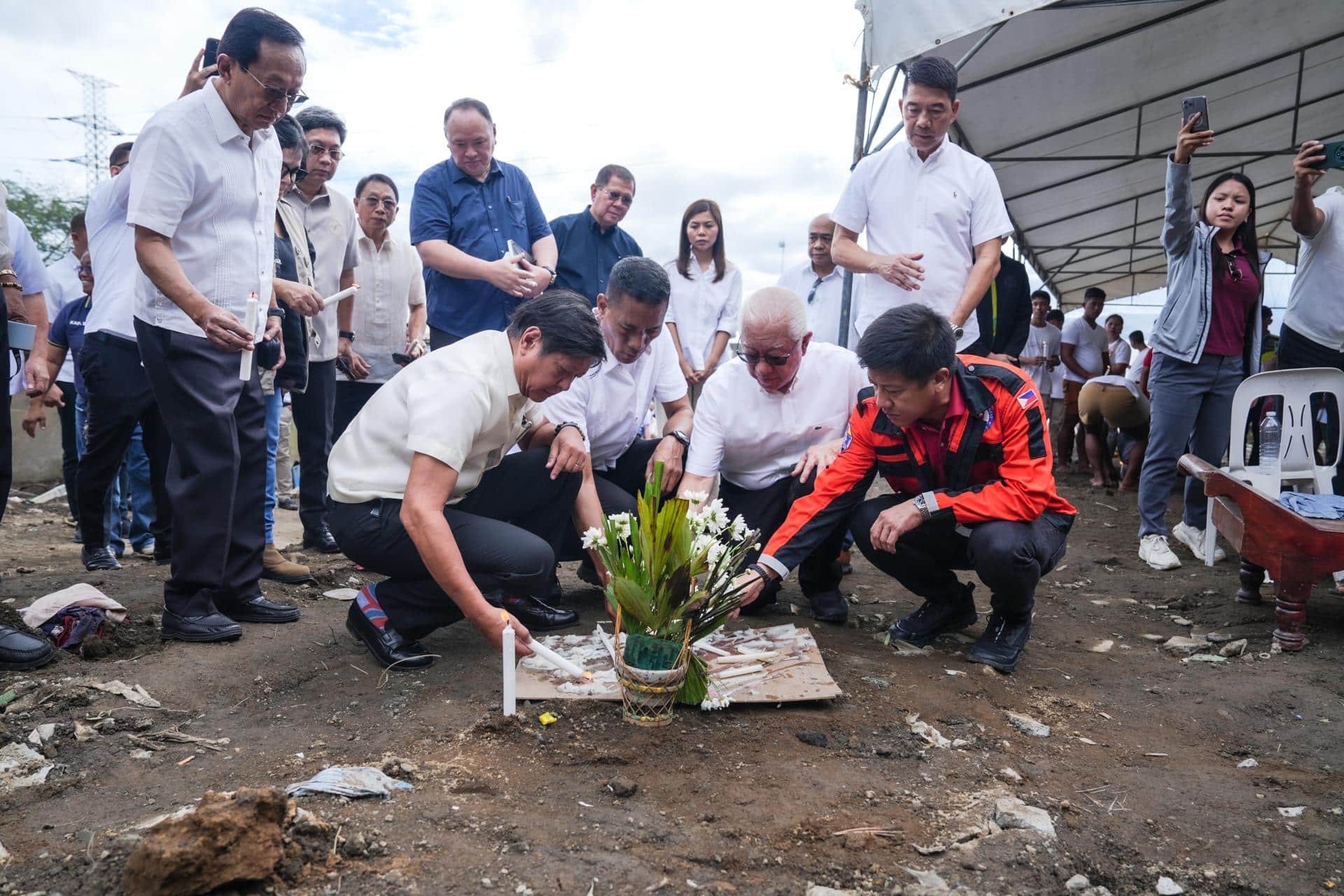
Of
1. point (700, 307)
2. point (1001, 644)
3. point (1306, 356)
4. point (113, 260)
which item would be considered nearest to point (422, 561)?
point (1001, 644)

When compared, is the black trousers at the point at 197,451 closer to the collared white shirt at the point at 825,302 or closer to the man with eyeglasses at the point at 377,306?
the man with eyeglasses at the point at 377,306

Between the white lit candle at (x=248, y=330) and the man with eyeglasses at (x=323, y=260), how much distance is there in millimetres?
1202

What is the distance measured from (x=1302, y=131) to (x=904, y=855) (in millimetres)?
10277

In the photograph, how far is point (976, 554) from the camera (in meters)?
3.19

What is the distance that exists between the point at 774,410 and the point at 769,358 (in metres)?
0.40

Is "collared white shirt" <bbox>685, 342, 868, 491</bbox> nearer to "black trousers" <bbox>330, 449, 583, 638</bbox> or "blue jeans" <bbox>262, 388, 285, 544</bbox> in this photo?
"black trousers" <bbox>330, 449, 583, 638</bbox>

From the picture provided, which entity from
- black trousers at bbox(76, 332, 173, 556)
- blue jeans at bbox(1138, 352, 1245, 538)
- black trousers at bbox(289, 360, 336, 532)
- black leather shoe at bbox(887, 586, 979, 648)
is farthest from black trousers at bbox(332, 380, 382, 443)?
blue jeans at bbox(1138, 352, 1245, 538)

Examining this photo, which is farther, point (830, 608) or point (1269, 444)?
point (1269, 444)

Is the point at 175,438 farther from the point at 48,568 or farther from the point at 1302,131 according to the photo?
the point at 1302,131

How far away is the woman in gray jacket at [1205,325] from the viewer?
15.3 ft

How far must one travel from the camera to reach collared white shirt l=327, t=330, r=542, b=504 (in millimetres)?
2639

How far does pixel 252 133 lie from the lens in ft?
10.6

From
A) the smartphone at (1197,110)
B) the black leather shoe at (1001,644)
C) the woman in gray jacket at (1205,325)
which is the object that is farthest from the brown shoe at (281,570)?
the smartphone at (1197,110)

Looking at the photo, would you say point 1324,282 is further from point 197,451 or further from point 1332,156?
point 197,451
